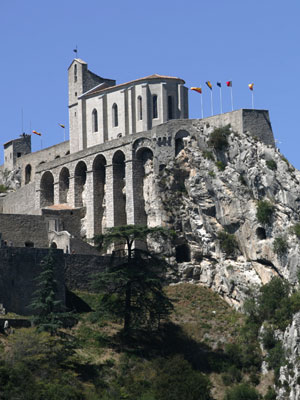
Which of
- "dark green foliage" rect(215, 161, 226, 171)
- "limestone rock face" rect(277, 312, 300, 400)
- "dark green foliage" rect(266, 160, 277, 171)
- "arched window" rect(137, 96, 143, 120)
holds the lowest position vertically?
"limestone rock face" rect(277, 312, 300, 400)

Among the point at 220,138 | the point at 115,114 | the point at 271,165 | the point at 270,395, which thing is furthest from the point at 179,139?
the point at 270,395

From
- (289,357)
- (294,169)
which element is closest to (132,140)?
(294,169)

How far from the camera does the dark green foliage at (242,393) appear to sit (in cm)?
7669

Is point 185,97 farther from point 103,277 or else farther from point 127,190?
point 103,277

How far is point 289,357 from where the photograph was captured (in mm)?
79812

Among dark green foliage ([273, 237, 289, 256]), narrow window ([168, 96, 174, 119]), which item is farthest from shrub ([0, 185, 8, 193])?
dark green foliage ([273, 237, 289, 256])

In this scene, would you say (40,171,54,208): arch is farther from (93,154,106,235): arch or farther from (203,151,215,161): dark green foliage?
(203,151,215,161): dark green foliage

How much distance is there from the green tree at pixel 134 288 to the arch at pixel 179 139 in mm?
12737

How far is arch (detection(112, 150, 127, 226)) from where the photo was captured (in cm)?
9650

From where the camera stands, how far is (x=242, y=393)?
252 feet

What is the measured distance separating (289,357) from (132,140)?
24099 mm

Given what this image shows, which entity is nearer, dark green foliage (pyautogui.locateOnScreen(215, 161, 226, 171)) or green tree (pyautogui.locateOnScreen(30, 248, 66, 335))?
green tree (pyautogui.locateOnScreen(30, 248, 66, 335))

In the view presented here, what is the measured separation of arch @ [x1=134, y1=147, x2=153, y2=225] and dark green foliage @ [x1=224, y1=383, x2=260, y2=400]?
20570 mm

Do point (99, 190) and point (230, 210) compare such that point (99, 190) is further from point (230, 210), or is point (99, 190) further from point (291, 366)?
point (291, 366)
